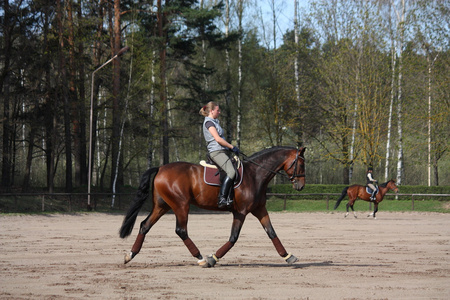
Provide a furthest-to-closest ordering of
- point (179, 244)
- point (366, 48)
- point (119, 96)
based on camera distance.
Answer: point (366, 48)
point (119, 96)
point (179, 244)

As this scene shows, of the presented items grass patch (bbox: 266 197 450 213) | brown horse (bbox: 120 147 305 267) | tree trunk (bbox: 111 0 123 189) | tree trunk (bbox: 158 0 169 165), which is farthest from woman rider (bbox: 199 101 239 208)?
tree trunk (bbox: 158 0 169 165)

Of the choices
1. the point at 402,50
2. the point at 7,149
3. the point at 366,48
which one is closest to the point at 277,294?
the point at 7,149

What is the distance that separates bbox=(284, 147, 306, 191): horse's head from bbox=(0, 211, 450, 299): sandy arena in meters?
1.50

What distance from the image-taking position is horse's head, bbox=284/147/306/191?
417 inches

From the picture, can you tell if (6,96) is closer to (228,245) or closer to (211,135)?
(211,135)

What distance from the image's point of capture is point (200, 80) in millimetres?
46375

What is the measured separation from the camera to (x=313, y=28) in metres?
47.2

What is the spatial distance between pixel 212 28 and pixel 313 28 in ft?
28.8

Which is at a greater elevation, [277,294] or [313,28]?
[313,28]

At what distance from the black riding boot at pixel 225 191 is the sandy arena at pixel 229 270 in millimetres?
1124

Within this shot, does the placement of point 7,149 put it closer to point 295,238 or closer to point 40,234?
point 40,234

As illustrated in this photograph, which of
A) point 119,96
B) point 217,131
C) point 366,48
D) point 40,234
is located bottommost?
point 40,234

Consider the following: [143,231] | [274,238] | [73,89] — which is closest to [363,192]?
[73,89]

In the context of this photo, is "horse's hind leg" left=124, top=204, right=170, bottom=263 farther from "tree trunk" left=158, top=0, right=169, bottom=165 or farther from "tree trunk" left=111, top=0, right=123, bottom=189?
"tree trunk" left=158, top=0, right=169, bottom=165
